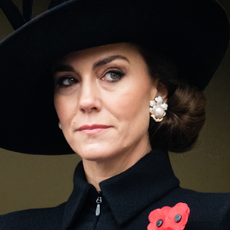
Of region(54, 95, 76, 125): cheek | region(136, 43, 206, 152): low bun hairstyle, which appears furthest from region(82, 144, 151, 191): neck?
region(54, 95, 76, 125): cheek

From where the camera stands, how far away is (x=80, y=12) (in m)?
1.41

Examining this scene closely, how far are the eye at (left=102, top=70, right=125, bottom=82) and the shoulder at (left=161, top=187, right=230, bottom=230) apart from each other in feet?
1.72

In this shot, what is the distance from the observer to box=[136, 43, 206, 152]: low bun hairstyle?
1719 mm

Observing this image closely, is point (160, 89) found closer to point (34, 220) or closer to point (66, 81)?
point (66, 81)

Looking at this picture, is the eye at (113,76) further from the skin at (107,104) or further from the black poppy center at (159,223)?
the black poppy center at (159,223)

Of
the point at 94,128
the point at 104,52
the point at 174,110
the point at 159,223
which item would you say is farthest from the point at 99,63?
the point at 159,223

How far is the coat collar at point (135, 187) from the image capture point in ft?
5.10

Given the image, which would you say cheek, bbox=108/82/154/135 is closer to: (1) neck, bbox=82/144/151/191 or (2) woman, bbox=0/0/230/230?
(2) woman, bbox=0/0/230/230

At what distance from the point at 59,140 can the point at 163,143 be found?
0.59 metres

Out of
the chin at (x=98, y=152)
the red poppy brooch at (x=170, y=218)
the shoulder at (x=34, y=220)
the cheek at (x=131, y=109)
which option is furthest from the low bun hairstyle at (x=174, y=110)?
the shoulder at (x=34, y=220)

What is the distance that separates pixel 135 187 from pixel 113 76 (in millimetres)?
442

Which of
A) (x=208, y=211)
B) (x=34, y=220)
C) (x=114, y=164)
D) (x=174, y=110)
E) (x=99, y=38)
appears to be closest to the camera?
(x=208, y=211)

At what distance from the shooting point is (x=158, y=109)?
168cm

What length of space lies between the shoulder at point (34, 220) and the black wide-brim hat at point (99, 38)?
16.1 inches
